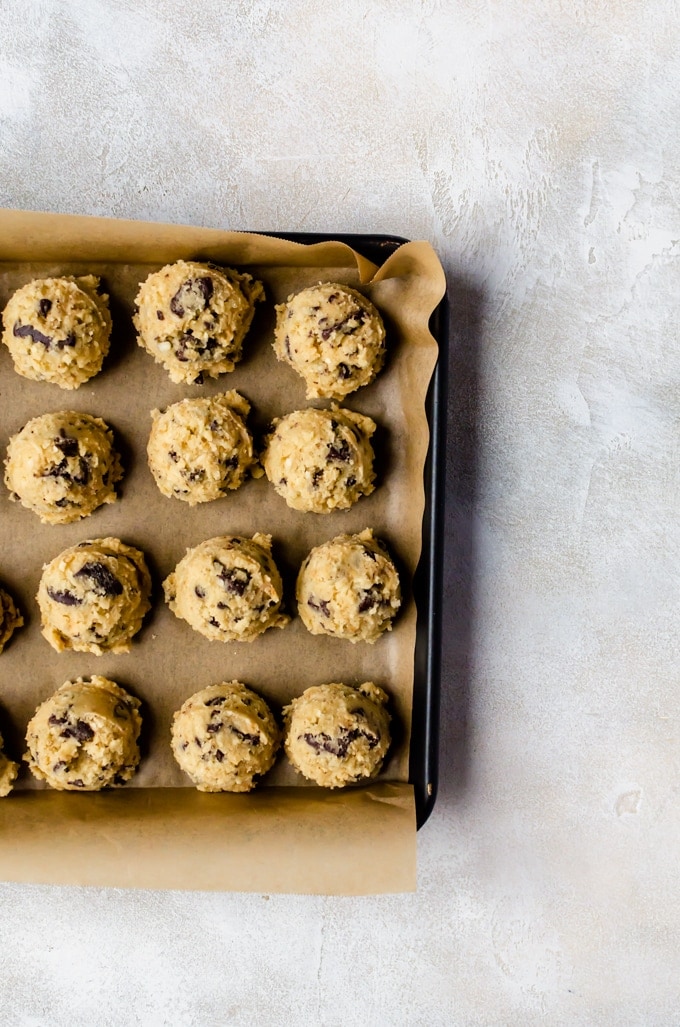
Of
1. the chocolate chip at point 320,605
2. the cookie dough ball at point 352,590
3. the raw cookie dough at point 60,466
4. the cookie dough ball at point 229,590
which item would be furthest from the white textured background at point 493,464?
the raw cookie dough at point 60,466

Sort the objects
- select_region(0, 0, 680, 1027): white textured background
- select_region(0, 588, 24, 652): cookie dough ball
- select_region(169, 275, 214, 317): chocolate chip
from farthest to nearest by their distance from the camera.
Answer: select_region(0, 0, 680, 1027): white textured background, select_region(0, 588, 24, 652): cookie dough ball, select_region(169, 275, 214, 317): chocolate chip

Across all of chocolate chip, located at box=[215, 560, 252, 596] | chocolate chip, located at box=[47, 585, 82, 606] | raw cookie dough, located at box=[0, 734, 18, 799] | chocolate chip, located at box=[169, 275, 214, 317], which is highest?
chocolate chip, located at box=[169, 275, 214, 317]

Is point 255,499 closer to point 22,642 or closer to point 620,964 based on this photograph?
point 22,642

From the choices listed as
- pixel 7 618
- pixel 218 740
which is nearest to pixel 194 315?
pixel 7 618

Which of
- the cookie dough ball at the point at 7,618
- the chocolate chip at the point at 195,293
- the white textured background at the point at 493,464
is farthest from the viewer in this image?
the white textured background at the point at 493,464

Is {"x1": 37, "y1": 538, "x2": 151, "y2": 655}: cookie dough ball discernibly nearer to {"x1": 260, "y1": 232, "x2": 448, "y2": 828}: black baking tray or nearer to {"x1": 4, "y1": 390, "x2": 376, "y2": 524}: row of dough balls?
{"x1": 4, "y1": 390, "x2": 376, "y2": 524}: row of dough balls

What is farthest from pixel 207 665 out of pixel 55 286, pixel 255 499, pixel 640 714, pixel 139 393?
pixel 640 714

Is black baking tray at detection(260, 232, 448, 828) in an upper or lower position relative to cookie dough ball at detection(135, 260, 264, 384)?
lower

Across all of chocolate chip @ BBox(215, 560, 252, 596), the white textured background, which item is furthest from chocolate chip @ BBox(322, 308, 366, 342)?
chocolate chip @ BBox(215, 560, 252, 596)

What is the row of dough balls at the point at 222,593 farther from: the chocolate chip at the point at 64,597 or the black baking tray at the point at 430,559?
the black baking tray at the point at 430,559
